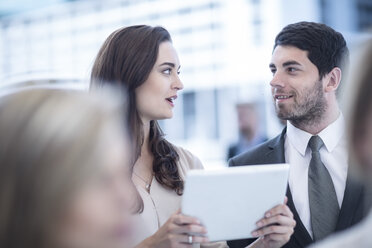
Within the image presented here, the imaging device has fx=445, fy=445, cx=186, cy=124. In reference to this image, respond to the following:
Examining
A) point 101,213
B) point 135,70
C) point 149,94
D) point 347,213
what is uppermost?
point 135,70

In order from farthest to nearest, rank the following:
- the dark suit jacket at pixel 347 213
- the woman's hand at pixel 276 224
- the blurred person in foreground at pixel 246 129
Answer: the blurred person in foreground at pixel 246 129, the dark suit jacket at pixel 347 213, the woman's hand at pixel 276 224

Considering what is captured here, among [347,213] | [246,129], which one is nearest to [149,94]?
[347,213]

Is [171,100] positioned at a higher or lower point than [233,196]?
higher

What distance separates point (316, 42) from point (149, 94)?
0.85 m

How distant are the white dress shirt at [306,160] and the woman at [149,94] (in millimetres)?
371

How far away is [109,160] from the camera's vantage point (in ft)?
2.25

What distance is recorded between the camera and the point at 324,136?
192 centimetres

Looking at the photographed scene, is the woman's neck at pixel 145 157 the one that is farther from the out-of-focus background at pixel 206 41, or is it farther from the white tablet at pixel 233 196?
the out-of-focus background at pixel 206 41

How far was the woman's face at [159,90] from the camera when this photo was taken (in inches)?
73.7

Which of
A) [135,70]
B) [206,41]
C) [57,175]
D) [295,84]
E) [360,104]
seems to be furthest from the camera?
[206,41]

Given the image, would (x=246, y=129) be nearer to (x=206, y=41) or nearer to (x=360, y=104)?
(x=360, y=104)

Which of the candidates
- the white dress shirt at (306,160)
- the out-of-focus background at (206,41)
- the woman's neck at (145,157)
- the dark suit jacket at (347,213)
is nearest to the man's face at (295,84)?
the white dress shirt at (306,160)

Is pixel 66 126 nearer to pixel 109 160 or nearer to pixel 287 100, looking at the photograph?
pixel 109 160

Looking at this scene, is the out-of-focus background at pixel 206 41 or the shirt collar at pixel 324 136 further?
the out-of-focus background at pixel 206 41
